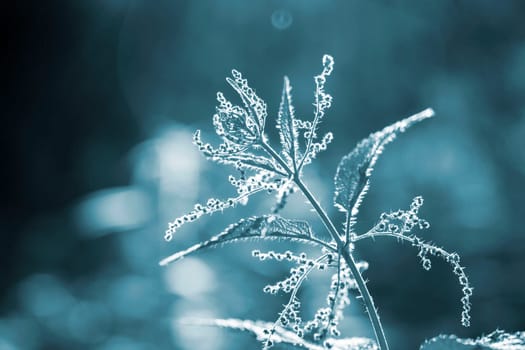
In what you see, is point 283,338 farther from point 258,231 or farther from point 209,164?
point 209,164

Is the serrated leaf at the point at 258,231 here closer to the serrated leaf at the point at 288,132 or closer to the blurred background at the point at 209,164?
the serrated leaf at the point at 288,132

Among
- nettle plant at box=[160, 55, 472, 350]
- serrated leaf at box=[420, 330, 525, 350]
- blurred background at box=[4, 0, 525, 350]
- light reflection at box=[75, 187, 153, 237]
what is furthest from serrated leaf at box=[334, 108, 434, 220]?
light reflection at box=[75, 187, 153, 237]

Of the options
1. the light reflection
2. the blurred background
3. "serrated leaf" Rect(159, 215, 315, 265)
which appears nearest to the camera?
"serrated leaf" Rect(159, 215, 315, 265)

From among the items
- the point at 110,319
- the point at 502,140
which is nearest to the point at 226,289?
the point at 110,319

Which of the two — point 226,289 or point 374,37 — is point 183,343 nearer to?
point 226,289

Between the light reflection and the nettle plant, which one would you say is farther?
the light reflection

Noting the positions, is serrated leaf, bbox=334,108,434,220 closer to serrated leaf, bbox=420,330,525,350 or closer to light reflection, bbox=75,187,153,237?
serrated leaf, bbox=420,330,525,350
